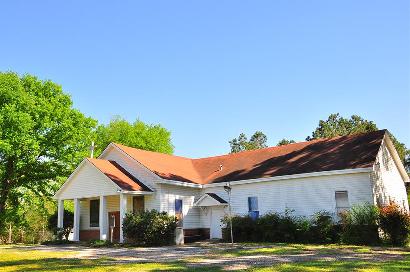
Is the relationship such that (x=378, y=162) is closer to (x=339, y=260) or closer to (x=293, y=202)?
(x=293, y=202)

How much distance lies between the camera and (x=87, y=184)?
1127 inches

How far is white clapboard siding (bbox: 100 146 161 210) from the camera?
91.4 ft

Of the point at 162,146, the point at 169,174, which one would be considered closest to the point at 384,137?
the point at 169,174

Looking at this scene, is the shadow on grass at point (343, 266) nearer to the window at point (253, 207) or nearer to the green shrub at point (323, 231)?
the green shrub at point (323, 231)

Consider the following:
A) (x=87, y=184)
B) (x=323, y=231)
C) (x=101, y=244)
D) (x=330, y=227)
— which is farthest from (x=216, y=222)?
(x=87, y=184)

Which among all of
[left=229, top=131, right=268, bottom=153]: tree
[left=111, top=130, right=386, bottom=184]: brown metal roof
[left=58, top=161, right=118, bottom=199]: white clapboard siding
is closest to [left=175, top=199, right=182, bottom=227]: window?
[left=111, top=130, right=386, bottom=184]: brown metal roof

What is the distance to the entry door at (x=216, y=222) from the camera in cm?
2883

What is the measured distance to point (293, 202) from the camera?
26.1 metres

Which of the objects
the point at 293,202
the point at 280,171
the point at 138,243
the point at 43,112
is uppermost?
the point at 43,112

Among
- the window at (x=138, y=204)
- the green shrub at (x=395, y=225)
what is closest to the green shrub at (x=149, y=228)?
the window at (x=138, y=204)

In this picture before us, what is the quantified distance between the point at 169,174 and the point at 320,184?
1057 cm

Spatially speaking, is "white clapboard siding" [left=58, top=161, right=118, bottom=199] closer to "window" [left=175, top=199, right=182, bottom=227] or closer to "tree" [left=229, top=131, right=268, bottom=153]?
"window" [left=175, top=199, right=182, bottom=227]

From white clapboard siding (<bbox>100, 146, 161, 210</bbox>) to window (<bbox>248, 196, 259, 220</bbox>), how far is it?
629 cm

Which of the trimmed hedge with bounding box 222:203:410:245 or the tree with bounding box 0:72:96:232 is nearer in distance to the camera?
the trimmed hedge with bounding box 222:203:410:245
